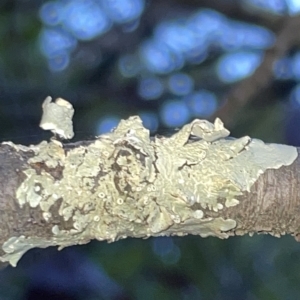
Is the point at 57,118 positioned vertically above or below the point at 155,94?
below

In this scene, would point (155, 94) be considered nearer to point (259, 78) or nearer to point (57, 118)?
point (259, 78)

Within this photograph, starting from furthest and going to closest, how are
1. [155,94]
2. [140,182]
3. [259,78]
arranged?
[155,94]
[259,78]
[140,182]

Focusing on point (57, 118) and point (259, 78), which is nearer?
point (57, 118)

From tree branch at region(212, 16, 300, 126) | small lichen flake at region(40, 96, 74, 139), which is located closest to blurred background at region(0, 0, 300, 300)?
tree branch at region(212, 16, 300, 126)

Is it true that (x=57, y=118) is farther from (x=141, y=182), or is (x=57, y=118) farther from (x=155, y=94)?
(x=155, y=94)

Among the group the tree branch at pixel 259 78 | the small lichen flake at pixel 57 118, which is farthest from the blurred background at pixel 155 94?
the small lichen flake at pixel 57 118

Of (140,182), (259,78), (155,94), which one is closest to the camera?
(140,182)

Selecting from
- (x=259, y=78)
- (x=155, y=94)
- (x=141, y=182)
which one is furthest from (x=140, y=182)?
(x=155, y=94)
